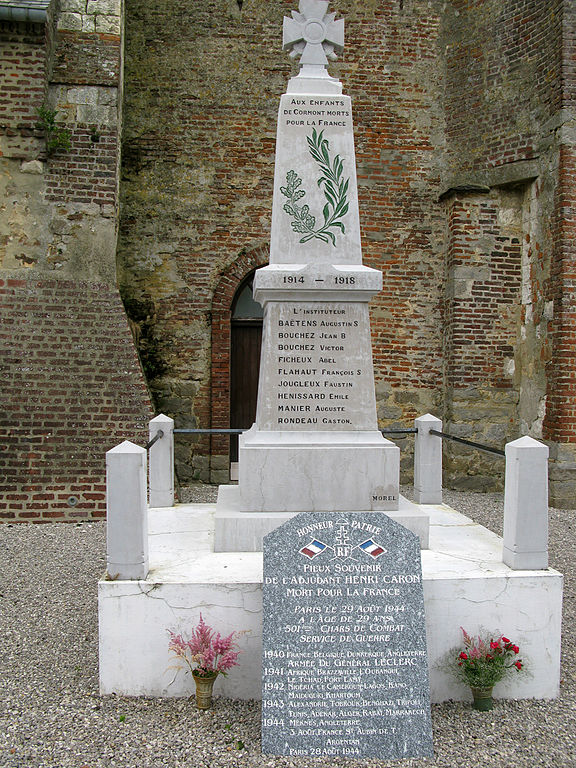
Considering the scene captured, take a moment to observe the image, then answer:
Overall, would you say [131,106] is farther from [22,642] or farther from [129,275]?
[22,642]

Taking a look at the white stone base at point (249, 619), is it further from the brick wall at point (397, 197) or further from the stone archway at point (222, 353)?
the stone archway at point (222, 353)

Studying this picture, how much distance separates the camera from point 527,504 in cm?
356

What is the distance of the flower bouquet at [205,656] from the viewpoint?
3.17 metres

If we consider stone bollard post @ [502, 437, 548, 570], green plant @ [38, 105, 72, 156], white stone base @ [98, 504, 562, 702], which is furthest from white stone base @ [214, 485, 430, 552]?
green plant @ [38, 105, 72, 156]

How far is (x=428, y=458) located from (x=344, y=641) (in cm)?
274

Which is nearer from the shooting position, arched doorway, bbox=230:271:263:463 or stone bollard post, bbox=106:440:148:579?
stone bollard post, bbox=106:440:148:579

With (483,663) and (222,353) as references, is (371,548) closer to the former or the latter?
(483,663)

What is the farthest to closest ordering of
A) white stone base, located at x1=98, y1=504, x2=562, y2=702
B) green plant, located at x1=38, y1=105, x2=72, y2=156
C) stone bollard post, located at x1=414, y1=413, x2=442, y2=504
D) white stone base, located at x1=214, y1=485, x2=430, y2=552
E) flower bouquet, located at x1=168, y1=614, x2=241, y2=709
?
green plant, located at x1=38, y1=105, x2=72, y2=156 → stone bollard post, located at x1=414, y1=413, x2=442, y2=504 → white stone base, located at x1=214, y1=485, x2=430, y2=552 → white stone base, located at x1=98, y1=504, x2=562, y2=702 → flower bouquet, located at x1=168, y1=614, x2=241, y2=709

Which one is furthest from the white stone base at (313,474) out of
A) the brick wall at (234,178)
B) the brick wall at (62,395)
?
the brick wall at (234,178)

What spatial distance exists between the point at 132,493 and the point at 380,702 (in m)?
1.54

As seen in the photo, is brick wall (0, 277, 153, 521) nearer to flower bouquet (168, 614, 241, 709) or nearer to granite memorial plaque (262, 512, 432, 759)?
flower bouquet (168, 614, 241, 709)

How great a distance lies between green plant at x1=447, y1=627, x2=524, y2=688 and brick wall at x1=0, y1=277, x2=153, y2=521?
446 cm

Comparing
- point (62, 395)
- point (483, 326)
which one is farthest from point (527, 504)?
point (483, 326)

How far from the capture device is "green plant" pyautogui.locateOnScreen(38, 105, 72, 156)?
720 cm
